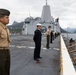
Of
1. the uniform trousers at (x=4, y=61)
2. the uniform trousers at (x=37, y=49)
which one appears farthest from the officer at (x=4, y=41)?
the uniform trousers at (x=37, y=49)

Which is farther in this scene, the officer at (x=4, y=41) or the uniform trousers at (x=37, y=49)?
the uniform trousers at (x=37, y=49)

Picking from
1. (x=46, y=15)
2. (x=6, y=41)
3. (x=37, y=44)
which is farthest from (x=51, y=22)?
(x=6, y=41)

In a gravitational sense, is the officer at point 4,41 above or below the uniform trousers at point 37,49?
above

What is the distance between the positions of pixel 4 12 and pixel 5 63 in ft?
3.69

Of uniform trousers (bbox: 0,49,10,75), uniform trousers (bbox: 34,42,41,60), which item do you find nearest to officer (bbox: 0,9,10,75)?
uniform trousers (bbox: 0,49,10,75)

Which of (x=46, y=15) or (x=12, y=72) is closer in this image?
(x=12, y=72)

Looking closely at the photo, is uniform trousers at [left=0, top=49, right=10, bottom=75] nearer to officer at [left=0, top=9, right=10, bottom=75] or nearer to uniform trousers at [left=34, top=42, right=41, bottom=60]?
officer at [left=0, top=9, right=10, bottom=75]

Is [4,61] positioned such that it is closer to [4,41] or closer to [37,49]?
[4,41]

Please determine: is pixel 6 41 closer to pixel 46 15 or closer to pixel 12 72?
pixel 12 72

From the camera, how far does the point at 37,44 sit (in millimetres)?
13172

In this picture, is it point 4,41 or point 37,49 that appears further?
point 37,49

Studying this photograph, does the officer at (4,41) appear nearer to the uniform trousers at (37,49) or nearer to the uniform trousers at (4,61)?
the uniform trousers at (4,61)

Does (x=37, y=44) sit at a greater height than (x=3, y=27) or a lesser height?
lesser

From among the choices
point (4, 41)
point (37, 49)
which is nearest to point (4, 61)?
point (4, 41)
